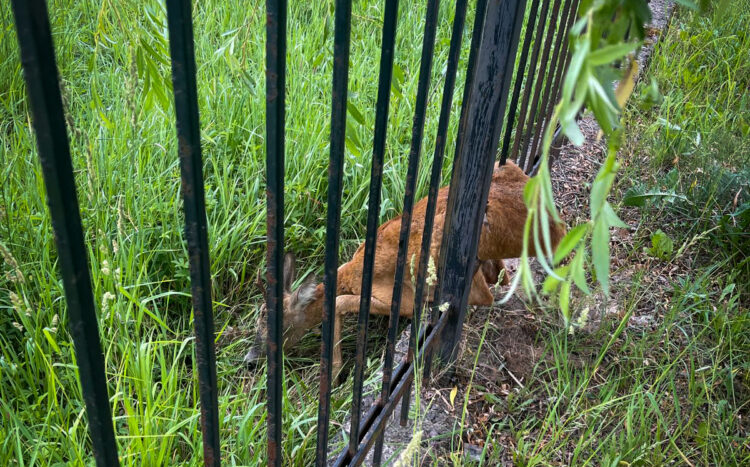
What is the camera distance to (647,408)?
7.61ft

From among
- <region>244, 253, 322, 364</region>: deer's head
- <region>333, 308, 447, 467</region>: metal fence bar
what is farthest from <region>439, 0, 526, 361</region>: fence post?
<region>244, 253, 322, 364</region>: deer's head

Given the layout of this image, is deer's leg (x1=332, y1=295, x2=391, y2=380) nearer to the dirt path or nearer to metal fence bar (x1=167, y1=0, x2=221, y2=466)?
the dirt path

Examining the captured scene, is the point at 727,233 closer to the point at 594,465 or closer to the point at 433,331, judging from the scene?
the point at 594,465

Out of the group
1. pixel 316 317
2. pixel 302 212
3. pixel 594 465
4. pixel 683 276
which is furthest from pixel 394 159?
pixel 594 465

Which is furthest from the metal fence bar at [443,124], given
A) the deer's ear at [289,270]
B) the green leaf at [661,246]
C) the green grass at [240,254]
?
the green leaf at [661,246]

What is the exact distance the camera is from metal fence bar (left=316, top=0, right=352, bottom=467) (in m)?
1.08

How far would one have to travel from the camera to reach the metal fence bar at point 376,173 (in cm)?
125

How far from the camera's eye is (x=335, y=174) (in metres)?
1.19

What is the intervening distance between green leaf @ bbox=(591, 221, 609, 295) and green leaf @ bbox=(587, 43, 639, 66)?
0.13 m

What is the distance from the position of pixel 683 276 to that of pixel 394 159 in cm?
141

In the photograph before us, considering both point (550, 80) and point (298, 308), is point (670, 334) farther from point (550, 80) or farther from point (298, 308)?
point (298, 308)

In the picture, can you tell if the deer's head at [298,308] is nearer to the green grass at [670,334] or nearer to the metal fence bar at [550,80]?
the green grass at [670,334]

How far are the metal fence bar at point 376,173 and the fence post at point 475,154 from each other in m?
0.47

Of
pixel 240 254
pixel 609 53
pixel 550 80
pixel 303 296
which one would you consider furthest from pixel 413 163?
pixel 550 80
